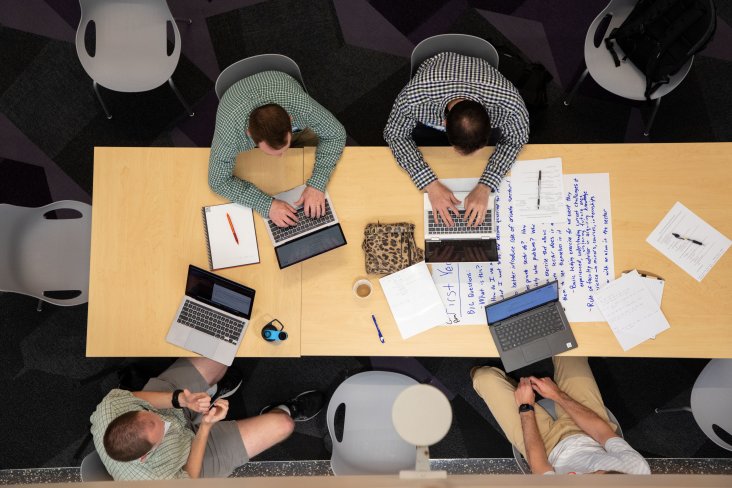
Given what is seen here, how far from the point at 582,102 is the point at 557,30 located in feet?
1.61

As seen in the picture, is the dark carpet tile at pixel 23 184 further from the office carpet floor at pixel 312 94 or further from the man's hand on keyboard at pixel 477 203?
the man's hand on keyboard at pixel 477 203

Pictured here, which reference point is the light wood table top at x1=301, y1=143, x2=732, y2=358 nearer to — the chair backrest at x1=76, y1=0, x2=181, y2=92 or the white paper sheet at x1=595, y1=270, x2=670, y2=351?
the white paper sheet at x1=595, y1=270, x2=670, y2=351

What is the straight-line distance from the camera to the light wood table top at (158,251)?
7.04 feet

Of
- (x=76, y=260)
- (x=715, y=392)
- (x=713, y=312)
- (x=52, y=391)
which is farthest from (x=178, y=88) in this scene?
(x=715, y=392)

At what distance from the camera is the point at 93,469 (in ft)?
6.95

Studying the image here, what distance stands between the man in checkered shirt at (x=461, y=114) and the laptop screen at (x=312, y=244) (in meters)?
0.40

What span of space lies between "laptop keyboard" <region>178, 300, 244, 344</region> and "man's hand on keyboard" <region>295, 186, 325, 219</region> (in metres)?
0.55

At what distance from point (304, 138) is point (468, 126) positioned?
0.86 m

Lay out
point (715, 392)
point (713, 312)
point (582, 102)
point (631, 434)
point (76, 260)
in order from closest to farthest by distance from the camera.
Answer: point (713, 312)
point (715, 392)
point (76, 260)
point (631, 434)
point (582, 102)

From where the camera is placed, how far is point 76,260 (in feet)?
8.34

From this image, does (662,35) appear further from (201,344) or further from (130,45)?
(130,45)

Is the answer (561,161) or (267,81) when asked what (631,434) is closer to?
(561,161)

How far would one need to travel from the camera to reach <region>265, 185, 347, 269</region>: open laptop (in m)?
2.12

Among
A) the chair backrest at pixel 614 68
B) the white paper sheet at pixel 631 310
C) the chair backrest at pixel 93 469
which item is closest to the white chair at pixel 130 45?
the chair backrest at pixel 93 469
